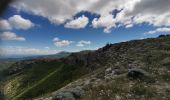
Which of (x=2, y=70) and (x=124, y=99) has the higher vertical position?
(x=2, y=70)

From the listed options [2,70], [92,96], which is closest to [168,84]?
[92,96]

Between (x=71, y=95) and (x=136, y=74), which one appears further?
(x=136, y=74)

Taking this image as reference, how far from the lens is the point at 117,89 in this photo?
22.2 m

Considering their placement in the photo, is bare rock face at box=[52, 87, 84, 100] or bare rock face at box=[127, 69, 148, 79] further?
bare rock face at box=[127, 69, 148, 79]

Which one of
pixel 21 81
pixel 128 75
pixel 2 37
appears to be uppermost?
pixel 2 37

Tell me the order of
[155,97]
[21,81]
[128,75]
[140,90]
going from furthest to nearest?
1. [21,81]
2. [128,75]
3. [140,90]
4. [155,97]

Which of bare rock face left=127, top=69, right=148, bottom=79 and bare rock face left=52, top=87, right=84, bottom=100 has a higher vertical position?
bare rock face left=127, top=69, right=148, bottom=79

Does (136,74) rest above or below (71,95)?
above

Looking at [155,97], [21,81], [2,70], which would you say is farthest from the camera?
[21,81]

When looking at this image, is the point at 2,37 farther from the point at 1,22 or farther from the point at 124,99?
the point at 124,99

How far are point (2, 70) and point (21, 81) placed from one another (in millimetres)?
199734

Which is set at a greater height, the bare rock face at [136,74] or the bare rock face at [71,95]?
the bare rock face at [136,74]

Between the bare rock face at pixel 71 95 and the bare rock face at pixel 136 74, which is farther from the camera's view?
the bare rock face at pixel 136 74

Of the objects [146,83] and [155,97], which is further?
[146,83]
